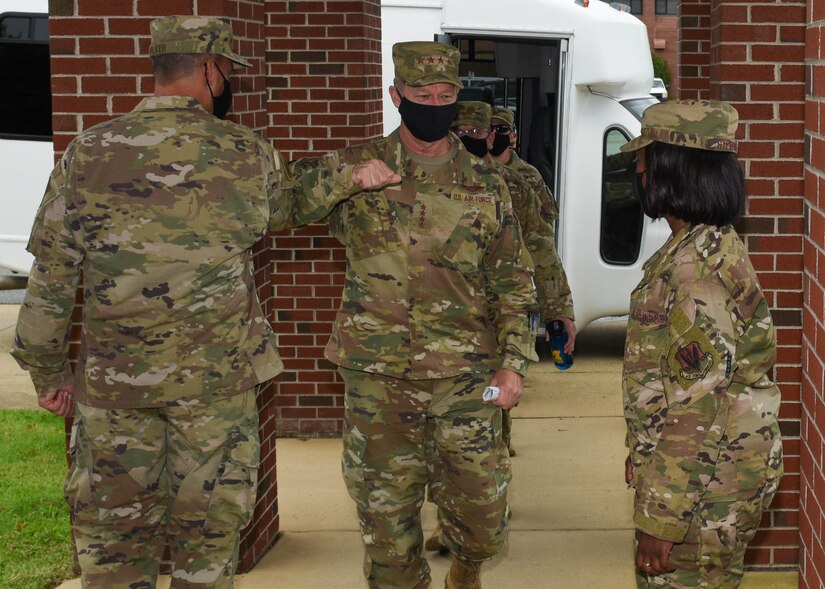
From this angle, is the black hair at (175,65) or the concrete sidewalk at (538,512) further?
the concrete sidewalk at (538,512)

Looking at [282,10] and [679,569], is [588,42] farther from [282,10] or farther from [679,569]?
[679,569]

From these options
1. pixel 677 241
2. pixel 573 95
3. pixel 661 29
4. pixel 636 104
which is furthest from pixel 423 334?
pixel 661 29

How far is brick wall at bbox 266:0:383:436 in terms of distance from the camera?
7512 millimetres

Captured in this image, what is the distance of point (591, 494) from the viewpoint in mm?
6859

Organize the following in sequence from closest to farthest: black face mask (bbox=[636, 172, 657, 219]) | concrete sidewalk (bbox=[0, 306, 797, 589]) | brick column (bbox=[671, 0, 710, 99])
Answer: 1. black face mask (bbox=[636, 172, 657, 219])
2. concrete sidewalk (bbox=[0, 306, 797, 589])
3. brick column (bbox=[671, 0, 710, 99])

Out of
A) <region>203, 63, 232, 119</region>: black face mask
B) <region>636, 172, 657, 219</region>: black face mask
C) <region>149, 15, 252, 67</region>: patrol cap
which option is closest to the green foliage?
<region>203, 63, 232, 119</region>: black face mask

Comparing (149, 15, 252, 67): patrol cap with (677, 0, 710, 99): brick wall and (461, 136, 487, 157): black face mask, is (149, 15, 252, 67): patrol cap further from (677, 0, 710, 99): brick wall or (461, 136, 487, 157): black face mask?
(677, 0, 710, 99): brick wall

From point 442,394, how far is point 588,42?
6120 millimetres

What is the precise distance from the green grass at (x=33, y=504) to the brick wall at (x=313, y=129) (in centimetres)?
151

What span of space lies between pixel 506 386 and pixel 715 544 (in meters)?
1.37

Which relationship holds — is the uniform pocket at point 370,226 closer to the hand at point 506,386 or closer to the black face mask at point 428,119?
the black face mask at point 428,119

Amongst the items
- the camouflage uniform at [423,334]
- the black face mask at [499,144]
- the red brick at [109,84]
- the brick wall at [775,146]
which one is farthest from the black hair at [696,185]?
the black face mask at [499,144]

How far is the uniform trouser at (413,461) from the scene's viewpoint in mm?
4520

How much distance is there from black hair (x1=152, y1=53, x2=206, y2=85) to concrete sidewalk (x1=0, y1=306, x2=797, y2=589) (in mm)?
2433
